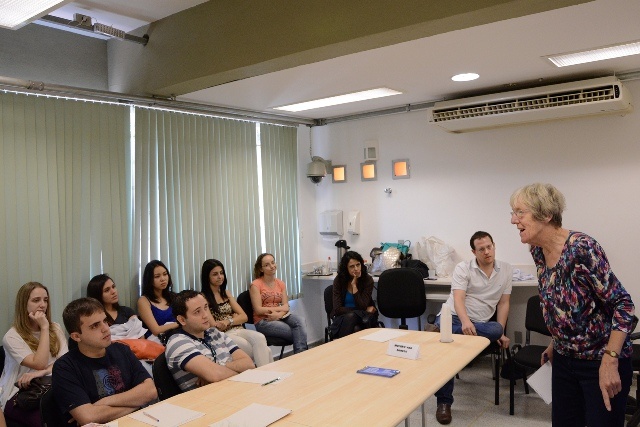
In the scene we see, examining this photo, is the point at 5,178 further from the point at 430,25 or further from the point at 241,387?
the point at 430,25

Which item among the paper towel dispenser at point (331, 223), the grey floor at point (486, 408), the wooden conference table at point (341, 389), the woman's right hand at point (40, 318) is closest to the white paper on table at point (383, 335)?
the wooden conference table at point (341, 389)

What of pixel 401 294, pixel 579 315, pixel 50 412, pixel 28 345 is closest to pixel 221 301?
pixel 401 294

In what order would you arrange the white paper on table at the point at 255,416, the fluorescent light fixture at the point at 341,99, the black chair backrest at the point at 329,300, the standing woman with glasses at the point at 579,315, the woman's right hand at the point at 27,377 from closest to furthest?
the white paper on table at the point at 255,416
the standing woman with glasses at the point at 579,315
the woman's right hand at the point at 27,377
the fluorescent light fixture at the point at 341,99
the black chair backrest at the point at 329,300

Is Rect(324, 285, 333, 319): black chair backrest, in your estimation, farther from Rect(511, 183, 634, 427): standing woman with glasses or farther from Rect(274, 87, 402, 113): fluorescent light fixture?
Rect(511, 183, 634, 427): standing woman with glasses

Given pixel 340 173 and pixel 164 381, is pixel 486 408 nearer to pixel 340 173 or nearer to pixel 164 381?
pixel 164 381

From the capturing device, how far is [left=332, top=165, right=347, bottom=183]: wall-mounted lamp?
639 centimetres

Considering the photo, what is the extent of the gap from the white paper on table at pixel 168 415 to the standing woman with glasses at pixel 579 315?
147 centimetres

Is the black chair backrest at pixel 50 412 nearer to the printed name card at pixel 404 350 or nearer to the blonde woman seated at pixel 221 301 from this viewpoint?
the printed name card at pixel 404 350

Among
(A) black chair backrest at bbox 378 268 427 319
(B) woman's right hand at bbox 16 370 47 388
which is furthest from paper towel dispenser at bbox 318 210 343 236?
(B) woman's right hand at bbox 16 370 47 388

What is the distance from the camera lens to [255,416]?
2.12m

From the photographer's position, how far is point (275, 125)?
5.98m

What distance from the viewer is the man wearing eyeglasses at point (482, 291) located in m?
4.34

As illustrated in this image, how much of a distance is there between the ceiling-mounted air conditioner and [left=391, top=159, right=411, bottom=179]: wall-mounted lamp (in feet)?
2.38

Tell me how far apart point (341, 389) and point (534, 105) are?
3.22 m
